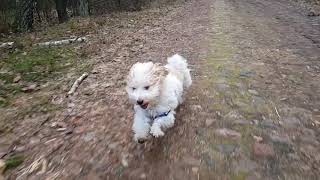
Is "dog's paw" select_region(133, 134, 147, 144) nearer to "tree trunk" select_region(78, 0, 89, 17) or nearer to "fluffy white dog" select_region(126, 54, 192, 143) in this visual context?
"fluffy white dog" select_region(126, 54, 192, 143)

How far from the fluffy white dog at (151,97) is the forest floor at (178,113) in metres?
0.22

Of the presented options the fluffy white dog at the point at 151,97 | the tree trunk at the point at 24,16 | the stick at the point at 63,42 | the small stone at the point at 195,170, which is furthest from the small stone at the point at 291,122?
the tree trunk at the point at 24,16

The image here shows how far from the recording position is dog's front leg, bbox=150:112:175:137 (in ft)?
15.8

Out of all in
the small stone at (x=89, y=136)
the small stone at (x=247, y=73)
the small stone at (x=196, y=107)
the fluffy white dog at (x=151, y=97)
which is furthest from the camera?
the small stone at (x=247, y=73)

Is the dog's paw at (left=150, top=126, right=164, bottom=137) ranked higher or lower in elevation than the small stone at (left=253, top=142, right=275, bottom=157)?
higher

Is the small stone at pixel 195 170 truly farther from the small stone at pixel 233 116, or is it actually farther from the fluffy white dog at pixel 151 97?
the small stone at pixel 233 116

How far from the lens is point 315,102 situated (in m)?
6.20

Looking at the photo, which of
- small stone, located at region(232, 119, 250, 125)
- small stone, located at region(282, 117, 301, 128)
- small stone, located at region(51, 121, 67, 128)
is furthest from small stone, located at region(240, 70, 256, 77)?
small stone, located at region(51, 121, 67, 128)

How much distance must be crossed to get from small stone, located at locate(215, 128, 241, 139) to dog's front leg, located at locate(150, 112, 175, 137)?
67cm

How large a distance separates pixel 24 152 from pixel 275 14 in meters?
14.7

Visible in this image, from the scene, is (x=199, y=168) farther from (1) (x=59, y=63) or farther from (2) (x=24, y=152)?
(1) (x=59, y=63)

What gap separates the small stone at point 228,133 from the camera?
4992 mm

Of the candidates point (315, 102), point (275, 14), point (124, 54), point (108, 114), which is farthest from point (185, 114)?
point (275, 14)

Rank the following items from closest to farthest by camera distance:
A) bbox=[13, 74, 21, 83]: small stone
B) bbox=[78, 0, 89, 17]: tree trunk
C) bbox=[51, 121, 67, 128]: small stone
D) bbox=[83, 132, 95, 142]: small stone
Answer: bbox=[83, 132, 95, 142]: small stone < bbox=[51, 121, 67, 128]: small stone < bbox=[13, 74, 21, 83]: small stone < bbox=[78, 0, 89, 17]: tree trunk
